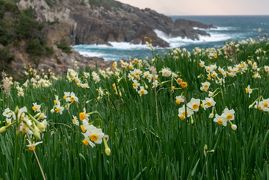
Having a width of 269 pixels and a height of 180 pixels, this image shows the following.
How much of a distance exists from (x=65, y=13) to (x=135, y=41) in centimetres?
1139

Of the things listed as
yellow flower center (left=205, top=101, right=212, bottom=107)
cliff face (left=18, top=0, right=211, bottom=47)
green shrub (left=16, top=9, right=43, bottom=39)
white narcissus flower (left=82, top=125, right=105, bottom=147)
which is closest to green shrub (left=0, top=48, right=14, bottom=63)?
green shrub (left=16, top=9, right=43, bottom=39)

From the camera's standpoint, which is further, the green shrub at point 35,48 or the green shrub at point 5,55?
the green shrub at point 35,48

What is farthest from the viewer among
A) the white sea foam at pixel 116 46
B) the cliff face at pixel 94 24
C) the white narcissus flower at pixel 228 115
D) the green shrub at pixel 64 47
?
the white sea foam at pixel 116 46

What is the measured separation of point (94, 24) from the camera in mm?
55500

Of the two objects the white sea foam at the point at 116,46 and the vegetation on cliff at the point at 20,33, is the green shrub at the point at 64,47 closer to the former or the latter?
the vegetation on cliff at the point at 20,33

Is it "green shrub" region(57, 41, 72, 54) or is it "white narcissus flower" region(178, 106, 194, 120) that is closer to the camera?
"white narcissus flower" region(178, 106, 194, 120)

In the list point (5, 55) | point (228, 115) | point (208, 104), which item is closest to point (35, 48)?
point (5, 55)

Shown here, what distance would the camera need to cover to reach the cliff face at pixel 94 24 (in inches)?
1573

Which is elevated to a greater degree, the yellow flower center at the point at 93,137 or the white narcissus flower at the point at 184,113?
the yellow flower center at the point at 93,137

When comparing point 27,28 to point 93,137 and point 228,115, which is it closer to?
point 228,115

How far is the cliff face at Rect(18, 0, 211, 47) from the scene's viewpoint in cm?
3996

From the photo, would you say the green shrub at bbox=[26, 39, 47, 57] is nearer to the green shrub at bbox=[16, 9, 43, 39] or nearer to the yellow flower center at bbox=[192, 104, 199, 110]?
the green shrub at bbox=[16, 9, 43, 39]

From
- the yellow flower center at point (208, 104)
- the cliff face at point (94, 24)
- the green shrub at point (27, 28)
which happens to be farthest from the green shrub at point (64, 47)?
the yellow flower center at point (208, 104)

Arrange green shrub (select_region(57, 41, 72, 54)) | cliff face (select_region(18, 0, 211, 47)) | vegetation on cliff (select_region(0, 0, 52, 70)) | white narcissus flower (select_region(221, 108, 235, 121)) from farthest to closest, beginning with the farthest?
1. cliff face (select_region(18, 0, 211, 47))
2. green shrub (select_region(57, 41, 72, 54))
3. vegetation on cliff (select_region(0, 0, 52, 70))
4. white narcissus flower (select_region(221, 108, 235, 121))
